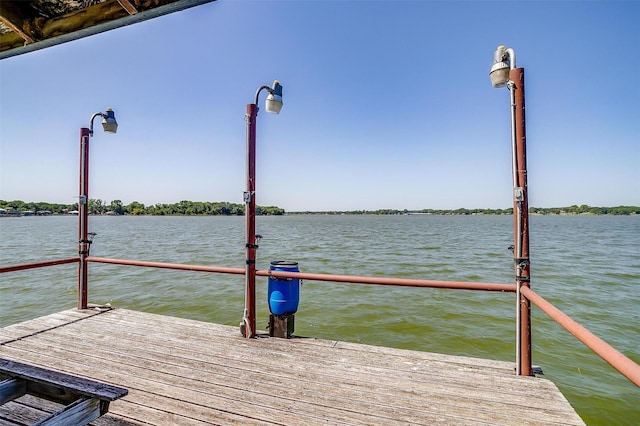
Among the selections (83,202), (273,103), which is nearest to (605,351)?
(273,103)

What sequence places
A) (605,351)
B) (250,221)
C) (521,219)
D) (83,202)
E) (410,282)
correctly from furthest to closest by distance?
(83,202)
(250,221)
(410,282)
(521,219)
(605,351)

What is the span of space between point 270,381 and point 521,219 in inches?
91.5

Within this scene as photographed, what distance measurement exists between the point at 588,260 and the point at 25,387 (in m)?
21.9

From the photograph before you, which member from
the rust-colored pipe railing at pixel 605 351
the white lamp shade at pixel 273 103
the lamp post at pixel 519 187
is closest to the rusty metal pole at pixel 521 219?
the lamp post at pixel 519 187

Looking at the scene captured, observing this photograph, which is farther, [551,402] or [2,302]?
[2,302]

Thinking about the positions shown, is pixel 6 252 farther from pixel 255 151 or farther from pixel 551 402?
pixel 551 402

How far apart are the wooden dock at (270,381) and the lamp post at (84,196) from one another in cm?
73

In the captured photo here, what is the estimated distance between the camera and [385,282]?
2.96 m

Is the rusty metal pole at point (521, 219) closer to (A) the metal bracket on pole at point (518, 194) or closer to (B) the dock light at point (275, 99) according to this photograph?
(A) the metal bracket on pole at point (518, 194)

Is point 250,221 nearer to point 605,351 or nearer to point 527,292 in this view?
point 527,292

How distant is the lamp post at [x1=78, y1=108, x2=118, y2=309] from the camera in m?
4.23

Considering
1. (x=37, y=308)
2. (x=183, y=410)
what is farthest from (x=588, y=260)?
(x=37, y=308)

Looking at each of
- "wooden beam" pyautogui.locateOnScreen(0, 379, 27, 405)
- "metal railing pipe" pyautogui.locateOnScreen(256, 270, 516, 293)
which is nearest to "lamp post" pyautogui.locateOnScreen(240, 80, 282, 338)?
"metal railing pipe" pyautogui.locateOnScreen(256, 270, 516, 293)

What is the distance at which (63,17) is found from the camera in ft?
6.87
